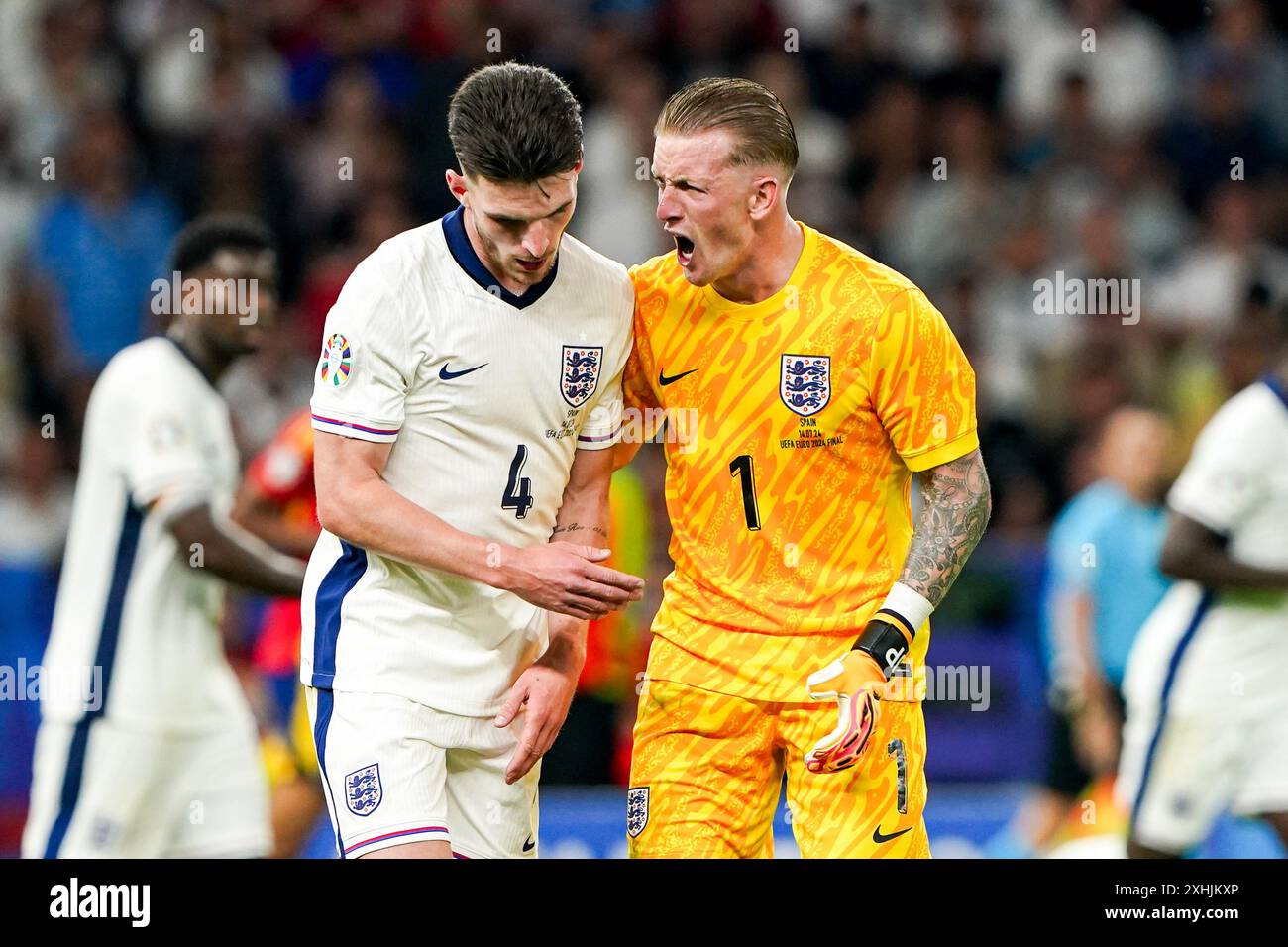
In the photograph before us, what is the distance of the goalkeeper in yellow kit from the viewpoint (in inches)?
176

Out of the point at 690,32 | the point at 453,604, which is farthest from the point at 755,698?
the point at 690,32

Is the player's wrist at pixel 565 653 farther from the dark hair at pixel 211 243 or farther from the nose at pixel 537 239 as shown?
the dark hair at pixel 211 243

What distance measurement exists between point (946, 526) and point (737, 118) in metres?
1.12

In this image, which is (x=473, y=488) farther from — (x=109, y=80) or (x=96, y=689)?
(x=109, y=80)

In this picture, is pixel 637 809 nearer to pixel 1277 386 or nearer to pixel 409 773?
pixel 409 773

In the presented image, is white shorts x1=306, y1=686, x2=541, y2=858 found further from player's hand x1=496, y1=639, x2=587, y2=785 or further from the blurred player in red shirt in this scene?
the blurred player in red shirt

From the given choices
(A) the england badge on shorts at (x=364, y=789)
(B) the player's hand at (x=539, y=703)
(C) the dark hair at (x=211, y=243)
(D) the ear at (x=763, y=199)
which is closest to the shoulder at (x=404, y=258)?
(D) the ear at (x=763, y=199)

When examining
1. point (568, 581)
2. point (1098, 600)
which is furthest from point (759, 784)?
point (1098, 600)

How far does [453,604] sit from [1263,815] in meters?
3.57

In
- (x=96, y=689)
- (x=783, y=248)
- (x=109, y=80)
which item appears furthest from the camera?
(x=109, y=80)

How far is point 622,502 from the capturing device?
26.5ft

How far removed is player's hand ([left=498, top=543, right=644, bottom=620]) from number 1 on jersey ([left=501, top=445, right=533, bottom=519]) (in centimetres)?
27

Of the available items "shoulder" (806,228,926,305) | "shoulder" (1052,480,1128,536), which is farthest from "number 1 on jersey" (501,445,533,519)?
"shoulder" (1052,480,1128,536)

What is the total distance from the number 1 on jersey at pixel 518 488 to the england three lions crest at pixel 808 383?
0.67m
